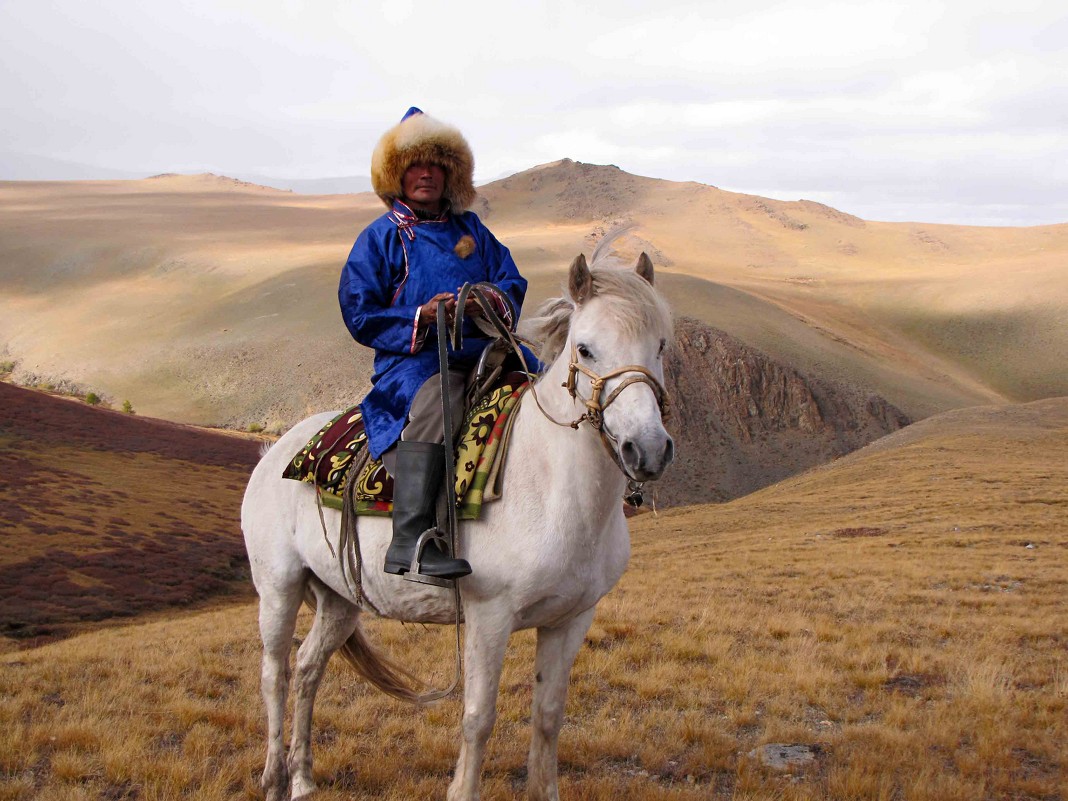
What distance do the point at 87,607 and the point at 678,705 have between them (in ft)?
72.0

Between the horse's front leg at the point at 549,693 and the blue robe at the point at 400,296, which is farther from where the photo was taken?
the blue robe at the point at 400,296

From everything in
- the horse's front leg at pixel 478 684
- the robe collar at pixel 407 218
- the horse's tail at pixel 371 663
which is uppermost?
the robe collar at pixel 407 218

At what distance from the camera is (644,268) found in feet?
13.0

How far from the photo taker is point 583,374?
372 cm

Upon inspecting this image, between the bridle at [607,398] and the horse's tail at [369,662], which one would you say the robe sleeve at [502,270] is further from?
the horse's tail at [369,662]

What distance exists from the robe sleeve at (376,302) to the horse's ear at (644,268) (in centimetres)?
122

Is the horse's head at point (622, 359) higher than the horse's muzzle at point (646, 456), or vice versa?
the horse's head at point (622, 359)

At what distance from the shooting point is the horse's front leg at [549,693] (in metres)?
4.45

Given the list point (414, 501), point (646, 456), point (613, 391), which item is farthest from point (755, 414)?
point (646, 456)

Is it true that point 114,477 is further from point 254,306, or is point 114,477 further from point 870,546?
point 254,306

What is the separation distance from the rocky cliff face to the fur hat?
5987 centimetres

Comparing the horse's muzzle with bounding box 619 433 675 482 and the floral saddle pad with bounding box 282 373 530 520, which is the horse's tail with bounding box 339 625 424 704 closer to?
the floral saddle pad with bounding box 282 373 530 520

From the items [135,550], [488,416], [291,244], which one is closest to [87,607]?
[135,550]

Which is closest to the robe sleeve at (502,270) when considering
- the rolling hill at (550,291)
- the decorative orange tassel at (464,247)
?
the decorative orange tassel at (464,247)
